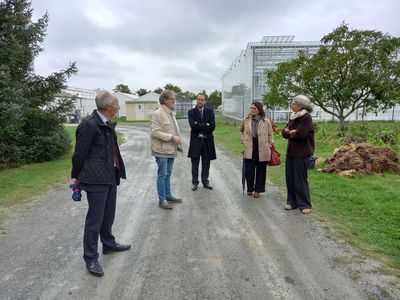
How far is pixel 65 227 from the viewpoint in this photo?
15.2 ft

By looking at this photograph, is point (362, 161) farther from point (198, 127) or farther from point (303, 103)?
point (198, 127)

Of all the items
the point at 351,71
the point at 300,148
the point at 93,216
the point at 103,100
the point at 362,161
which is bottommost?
the point at 362,161

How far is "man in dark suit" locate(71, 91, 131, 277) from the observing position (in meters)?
3.24

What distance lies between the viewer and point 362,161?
833 cm

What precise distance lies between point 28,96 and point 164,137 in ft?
24.9

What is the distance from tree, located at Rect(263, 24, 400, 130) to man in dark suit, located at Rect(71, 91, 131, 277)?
1466 cm

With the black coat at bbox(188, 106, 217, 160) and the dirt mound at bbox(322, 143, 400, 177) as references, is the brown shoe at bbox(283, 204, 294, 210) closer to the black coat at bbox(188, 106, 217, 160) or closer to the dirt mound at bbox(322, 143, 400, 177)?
the black coat at bbox(188, 106, 217, 160)

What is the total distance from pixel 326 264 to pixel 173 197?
2.94 metres

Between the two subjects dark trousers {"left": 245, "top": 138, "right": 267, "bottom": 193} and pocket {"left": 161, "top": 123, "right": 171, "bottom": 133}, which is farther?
dark trousers {"left": 245, "top": 138, "right": 267, "bottom": 193}

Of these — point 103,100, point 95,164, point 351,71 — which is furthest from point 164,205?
point 351,71

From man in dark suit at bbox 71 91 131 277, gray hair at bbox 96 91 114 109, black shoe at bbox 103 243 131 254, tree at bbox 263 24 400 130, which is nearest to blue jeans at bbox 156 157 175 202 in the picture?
black shoe at bbox 103 243 131 254

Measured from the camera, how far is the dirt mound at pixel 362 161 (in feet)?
26.6

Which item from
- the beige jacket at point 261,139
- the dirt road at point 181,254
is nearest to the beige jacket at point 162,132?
the dirt road at point 181,254


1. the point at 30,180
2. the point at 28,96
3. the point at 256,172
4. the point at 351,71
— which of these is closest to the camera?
the point at 256,172
